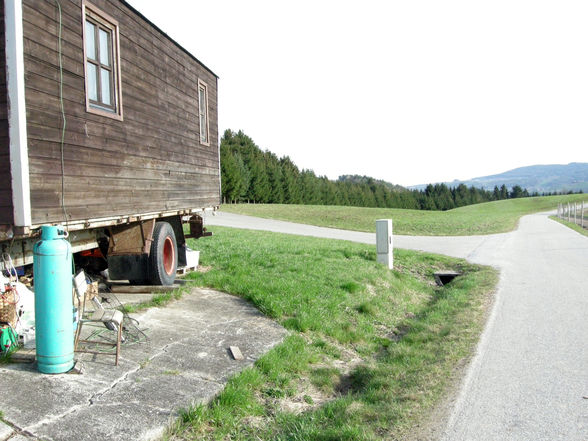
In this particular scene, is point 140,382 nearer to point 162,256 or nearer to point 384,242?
point 162,256

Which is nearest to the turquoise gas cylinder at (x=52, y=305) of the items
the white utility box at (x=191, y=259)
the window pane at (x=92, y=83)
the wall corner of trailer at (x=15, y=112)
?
the wall corner of trailer at (x=15, y=112)

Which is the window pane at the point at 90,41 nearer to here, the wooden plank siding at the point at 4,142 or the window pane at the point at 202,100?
the wooden plank siding at the point at 4,142

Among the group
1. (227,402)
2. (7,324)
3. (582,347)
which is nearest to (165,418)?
(227,402)

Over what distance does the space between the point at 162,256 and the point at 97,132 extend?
8.34ft

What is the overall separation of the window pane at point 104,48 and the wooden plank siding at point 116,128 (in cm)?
29

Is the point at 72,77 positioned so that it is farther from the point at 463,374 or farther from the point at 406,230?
the point at 406,230

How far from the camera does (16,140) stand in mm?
5117

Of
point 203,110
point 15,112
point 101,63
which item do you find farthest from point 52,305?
point 203,110

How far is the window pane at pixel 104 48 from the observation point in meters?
6.97

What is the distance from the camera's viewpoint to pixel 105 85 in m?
7.00

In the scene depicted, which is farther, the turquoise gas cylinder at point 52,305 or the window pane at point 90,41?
the window pane at point 90,41

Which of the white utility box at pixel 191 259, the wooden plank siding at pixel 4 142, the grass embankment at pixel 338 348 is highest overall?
the wooden plank siding at pixel 4 142

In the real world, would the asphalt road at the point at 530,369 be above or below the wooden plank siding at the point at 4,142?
below

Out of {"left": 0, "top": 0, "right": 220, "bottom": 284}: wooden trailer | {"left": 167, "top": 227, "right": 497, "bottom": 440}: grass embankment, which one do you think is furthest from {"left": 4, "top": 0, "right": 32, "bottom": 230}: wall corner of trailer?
{"left": 167, "top": 227, "right": 497, "bottom": 440}: grass embankment
